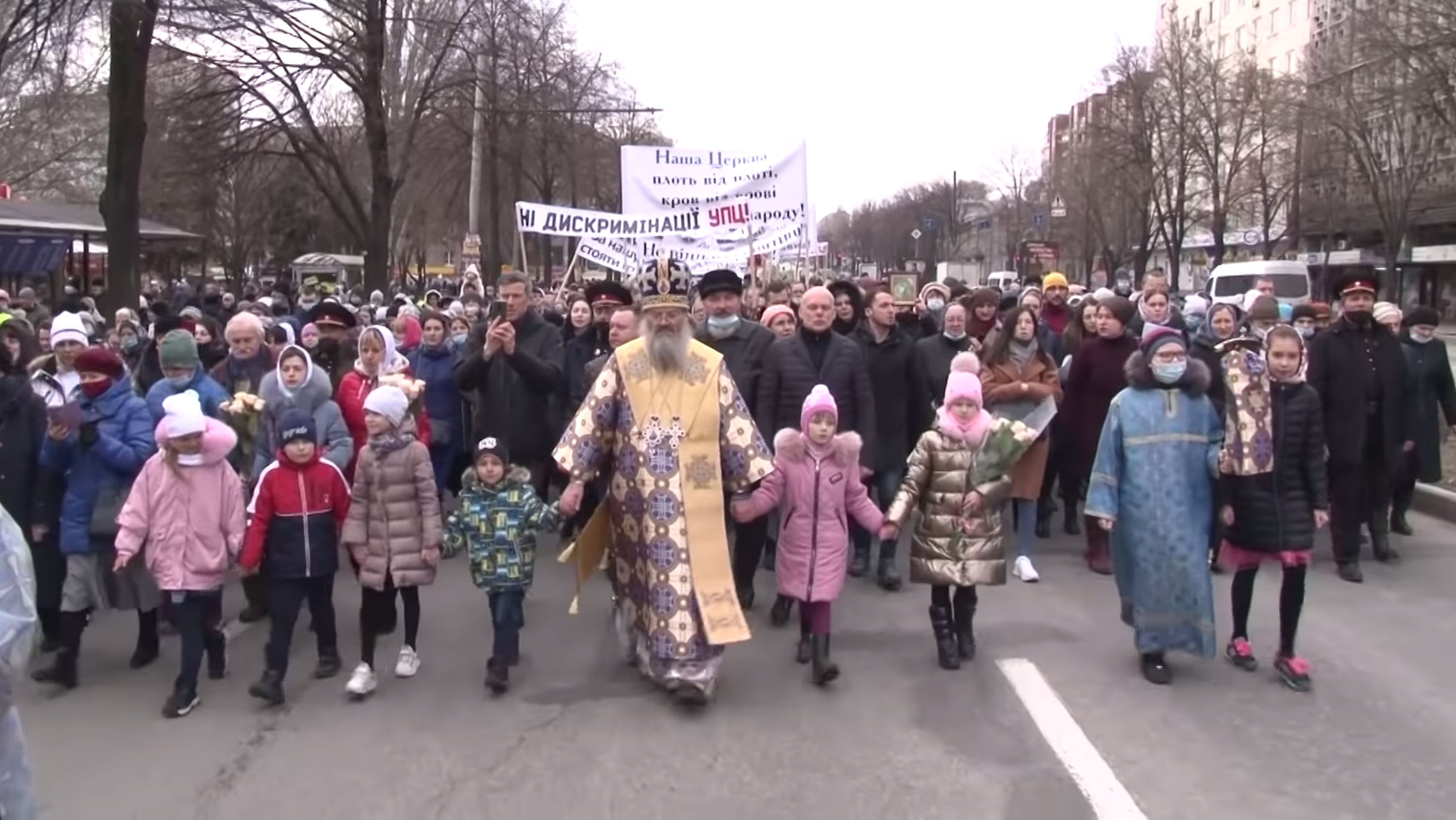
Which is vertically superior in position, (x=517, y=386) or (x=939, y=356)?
(x=939, y=356)

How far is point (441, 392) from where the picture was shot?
9.36 m

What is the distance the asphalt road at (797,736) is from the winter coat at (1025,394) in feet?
4.98

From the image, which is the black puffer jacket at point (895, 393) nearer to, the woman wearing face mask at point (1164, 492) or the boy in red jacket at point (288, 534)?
the woman wearing face mask at point (1164, 492)

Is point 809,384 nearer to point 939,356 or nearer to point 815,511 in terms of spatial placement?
point 815,511

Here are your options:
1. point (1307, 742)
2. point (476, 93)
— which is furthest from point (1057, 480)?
point (476, 93)

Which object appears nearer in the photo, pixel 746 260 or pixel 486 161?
pixel 746 260

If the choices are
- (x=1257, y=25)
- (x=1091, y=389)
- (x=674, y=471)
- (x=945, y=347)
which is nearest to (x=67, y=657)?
(x=674, y=471)

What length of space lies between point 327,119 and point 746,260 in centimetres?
1927

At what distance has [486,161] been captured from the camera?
35.8 metres

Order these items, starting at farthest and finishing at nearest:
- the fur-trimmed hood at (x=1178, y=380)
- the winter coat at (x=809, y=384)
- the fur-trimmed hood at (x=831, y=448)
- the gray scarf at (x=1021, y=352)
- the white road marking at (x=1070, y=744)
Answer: the gray scarf at (x=1021, y=352), the winter coat at (x=809, y=384), the fur-trimmed hood at (x=831, y=448), the fur-trimmed hood at (x=1178, y=380), the white road marking at (x=1070, y=744)

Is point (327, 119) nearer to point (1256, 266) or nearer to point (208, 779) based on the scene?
point (1256, 266)

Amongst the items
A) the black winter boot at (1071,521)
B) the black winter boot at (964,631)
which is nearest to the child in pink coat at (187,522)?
the black winter boot at (964,631)

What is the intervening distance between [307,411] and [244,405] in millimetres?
554

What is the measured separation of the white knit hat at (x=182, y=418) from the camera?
5.95 metres
